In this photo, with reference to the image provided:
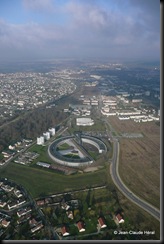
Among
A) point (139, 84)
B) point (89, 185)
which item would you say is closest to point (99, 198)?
point (89, 185)

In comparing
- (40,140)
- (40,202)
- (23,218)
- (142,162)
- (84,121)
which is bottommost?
(23,218)

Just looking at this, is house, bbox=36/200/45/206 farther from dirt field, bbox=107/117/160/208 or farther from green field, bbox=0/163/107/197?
dirt field, bbox=107/117/160/208

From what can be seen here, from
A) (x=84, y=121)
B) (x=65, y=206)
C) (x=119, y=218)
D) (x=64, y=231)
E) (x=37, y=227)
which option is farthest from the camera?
(x=84, y=121)

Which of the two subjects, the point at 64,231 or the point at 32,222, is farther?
the point at 32,222

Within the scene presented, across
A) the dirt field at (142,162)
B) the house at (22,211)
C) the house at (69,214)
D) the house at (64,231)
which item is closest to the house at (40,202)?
the house at (22,211)

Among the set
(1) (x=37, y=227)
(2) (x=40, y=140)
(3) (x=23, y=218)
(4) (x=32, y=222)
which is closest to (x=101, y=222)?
(1) (x=37, y=227)

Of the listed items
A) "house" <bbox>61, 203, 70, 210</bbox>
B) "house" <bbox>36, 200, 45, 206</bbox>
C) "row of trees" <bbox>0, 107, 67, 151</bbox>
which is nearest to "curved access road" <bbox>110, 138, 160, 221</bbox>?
"house" <bbox>61, 203, 70, 210</bbox>

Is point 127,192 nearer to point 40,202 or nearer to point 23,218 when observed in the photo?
point 40,202

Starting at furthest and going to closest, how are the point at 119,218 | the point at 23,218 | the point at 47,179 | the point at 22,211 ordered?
the point at 47,179, the point at 22,211, the point at 23,218, the point at 119,218
